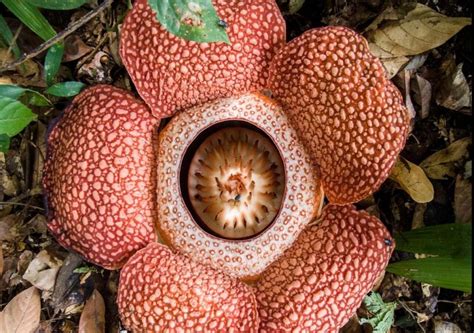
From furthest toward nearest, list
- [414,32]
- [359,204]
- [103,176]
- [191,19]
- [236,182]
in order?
[359,204] < [414,32] < [236,182] < [103,176] < [191,19]

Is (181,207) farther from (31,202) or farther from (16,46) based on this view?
(16,46)

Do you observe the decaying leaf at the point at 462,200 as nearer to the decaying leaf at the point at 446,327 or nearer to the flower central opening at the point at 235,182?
the decaying leaf at the point at 446,327

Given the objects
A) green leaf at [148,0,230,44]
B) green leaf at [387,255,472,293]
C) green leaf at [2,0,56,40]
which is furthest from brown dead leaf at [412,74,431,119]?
green leaf at [2,0,56,40]

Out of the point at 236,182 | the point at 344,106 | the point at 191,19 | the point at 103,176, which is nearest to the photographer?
the point at 191,19

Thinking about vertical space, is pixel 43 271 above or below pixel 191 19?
below

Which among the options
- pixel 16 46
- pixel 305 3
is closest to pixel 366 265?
pixel 305 3

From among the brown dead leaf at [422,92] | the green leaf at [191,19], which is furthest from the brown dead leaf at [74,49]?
the brown dead leaf at [422,92]

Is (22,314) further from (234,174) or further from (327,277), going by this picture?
(327,277)

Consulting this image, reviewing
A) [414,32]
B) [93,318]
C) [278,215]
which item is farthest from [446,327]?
[93,318]
